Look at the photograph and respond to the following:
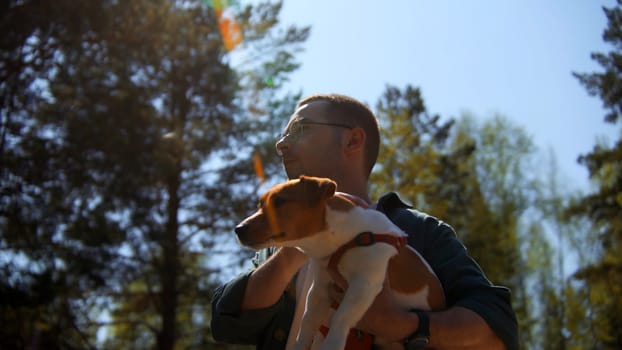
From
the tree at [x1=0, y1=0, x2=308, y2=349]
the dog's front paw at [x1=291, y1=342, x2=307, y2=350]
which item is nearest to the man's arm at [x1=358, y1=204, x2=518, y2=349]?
the dog's front paw at [x1=291, y1=342, x2=307, y2=350]

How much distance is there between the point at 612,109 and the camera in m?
18.9

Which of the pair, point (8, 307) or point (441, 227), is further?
point (8, 307)

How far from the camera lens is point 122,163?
16.1 meters

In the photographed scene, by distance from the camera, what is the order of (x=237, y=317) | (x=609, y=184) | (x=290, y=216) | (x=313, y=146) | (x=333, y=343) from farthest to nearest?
1. (x=609, y=184)
2. (x=313, y=146)
3. (x=237, y=317)
4. (x=290, y=216)
5. (x=333, y=343)

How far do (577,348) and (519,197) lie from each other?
29.8ft

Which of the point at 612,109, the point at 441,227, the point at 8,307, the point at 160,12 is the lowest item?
the point at 441,227

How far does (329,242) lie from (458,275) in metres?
0.67

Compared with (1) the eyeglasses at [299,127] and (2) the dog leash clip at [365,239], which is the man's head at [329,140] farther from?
(2) the dog leash clip at [365,239]

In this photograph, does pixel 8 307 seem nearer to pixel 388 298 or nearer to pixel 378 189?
pixel 378 189

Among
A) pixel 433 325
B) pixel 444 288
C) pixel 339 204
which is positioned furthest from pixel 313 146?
pixel 433 325

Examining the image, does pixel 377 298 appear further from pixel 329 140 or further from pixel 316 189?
pixel 329 140

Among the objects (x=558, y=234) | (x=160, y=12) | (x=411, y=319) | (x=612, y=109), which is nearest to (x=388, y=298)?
(x=411, y=319)

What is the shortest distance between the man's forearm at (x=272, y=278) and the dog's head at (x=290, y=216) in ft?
0.84

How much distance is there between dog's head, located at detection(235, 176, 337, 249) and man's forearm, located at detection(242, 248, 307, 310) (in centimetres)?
26
